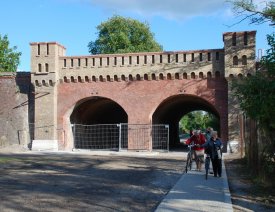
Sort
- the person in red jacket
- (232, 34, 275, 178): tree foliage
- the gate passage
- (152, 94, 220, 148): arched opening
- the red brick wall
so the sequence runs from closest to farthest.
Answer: (232, 34, 275, 178): tree foliage, the person in red jacket, the red brick wall, the gate passage, (152, 94, 220, 148): arched opening

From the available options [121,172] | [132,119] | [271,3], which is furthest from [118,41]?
[271,3]

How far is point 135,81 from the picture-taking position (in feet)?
90.7

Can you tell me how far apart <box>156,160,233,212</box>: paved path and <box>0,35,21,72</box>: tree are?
36.3 m

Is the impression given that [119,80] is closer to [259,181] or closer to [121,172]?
[121,172]

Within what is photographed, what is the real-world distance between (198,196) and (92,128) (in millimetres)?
22714

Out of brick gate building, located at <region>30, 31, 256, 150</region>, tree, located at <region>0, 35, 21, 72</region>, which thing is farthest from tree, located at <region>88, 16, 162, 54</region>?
brick gate building, located at <region>30, 31, 256, 150</region>

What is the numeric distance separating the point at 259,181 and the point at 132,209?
5450mm

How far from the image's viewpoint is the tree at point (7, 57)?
4609 cm

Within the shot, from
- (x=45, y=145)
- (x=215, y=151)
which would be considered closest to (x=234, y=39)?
(x=45, y=145)

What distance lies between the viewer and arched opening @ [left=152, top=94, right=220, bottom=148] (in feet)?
97.2

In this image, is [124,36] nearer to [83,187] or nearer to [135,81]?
[135,81]

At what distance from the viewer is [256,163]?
13711mm

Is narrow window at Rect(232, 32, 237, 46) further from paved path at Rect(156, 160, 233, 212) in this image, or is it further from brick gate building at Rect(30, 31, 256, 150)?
paved path at Rect(156, 160, 233, 212)

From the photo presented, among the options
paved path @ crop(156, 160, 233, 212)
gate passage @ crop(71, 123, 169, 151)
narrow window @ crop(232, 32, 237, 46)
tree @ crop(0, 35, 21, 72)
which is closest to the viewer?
paved path @ crop(156, 160, 233, 212)
